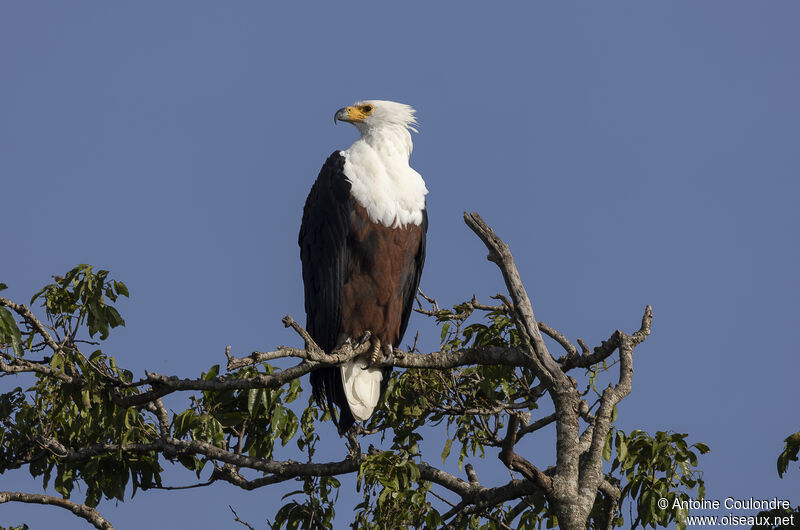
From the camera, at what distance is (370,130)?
640 cm

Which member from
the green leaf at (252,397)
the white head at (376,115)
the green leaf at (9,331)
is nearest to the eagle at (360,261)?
the white head at (376,115)

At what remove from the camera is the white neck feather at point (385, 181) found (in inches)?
224

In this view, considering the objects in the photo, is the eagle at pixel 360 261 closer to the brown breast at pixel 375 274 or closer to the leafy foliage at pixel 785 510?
the brown breast at pixel 375 274

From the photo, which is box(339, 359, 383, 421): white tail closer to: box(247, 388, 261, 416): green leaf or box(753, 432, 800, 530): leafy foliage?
box(247, 388, 261, 416): green leaf

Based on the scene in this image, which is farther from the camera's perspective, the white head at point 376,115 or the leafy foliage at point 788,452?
Answer: the white head at point 376,115

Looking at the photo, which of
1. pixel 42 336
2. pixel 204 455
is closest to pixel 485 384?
pixel 204 455

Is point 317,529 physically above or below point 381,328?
below

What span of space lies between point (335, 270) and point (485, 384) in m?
1.34

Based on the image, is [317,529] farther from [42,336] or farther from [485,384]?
[42,336]

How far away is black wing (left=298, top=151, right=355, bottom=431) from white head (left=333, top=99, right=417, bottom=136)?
0.52 metres

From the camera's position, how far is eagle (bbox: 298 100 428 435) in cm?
571

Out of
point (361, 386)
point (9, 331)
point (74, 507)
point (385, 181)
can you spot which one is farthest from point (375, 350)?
point (9, 331)

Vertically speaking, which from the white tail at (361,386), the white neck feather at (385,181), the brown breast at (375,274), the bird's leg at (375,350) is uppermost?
the white neck feather at (385,181)

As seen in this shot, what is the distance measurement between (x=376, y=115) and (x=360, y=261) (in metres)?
1.25
